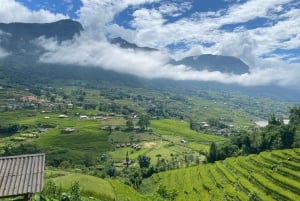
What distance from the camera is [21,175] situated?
1684cm

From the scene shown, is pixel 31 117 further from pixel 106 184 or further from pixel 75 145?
pixel 106 184

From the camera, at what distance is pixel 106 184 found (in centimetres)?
8450

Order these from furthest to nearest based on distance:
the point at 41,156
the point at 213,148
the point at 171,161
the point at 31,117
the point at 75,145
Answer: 1. the point at 31,117
2. the point at 75,145
3. the point at 171,161
4. the point at 213,148
5. the point at 41,156

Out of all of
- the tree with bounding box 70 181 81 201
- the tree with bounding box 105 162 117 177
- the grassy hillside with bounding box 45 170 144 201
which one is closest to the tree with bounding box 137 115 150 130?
the tree with bounding box 105 162 117 177

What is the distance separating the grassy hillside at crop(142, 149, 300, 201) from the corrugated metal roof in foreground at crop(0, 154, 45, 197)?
4920 centimetres

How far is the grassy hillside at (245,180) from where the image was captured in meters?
62.8

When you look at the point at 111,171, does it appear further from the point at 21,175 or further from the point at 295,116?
the point at 21,175

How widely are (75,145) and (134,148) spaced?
23.9 meters

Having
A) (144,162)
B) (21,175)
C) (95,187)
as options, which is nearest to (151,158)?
(144,162)

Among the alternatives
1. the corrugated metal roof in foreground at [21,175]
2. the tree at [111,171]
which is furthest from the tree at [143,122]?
the corrugated metal roof in foreground at [21,175]

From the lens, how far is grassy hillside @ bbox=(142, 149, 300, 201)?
6284cm

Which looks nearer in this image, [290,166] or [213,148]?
[290,166]

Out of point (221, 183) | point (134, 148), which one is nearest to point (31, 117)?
point (134, 148)

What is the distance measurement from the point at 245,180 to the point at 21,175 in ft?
206
